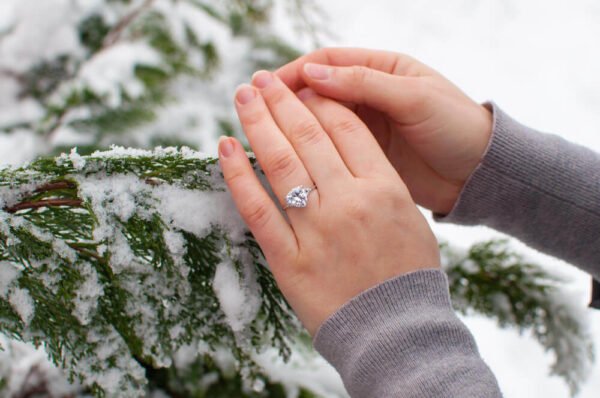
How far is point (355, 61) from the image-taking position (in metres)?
1.14

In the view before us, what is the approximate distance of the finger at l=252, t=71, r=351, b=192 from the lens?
835mm

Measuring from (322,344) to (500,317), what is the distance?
0.55 meters

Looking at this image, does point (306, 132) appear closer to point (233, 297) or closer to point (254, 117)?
point (254, 117)

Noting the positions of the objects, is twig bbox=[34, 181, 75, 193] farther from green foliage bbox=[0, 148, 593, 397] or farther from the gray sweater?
the gray sweater

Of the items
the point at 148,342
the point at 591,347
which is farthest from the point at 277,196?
the point at 591,347

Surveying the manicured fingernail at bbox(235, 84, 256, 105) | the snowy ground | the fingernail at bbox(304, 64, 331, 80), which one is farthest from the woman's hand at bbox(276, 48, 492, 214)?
the snowy ground

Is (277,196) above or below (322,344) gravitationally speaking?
above

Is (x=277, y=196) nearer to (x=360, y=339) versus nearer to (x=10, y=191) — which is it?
(x=360, y=339)

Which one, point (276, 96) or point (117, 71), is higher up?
point (117, 71)

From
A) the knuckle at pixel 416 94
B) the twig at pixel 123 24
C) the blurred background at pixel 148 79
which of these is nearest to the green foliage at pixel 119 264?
the blurred background at pixel 148 79

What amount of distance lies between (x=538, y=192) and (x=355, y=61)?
477 millimetres

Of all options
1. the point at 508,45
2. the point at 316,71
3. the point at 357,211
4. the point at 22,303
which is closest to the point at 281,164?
the point at 357,211

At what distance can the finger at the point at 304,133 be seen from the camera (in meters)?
0.83

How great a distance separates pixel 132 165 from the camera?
2.21 feet
